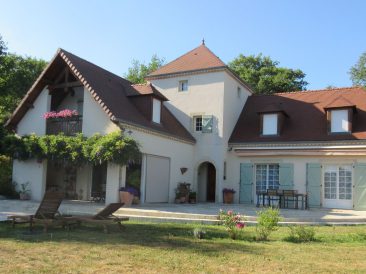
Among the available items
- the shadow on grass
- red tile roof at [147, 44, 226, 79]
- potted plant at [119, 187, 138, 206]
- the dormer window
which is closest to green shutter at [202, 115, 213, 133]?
red tile roof at [147, 44, 226, 79]

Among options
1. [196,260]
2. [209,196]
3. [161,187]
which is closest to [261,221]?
[196,260]

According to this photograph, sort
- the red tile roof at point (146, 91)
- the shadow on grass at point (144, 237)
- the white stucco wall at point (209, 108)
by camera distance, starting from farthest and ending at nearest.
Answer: the white stucco wall at point (209, 108)
the red tile roof at point (146, 91)
the shadow on grass at point (144, 237)

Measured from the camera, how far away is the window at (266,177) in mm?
23250

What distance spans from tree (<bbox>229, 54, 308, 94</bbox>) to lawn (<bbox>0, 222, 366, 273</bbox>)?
93.2ft

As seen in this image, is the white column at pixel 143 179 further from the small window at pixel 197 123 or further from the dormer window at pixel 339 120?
the dormer window at pixel 339 120

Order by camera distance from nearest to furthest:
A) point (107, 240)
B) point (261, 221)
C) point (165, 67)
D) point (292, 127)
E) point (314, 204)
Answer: point (107, 240), point (261, 221), point (314, 204), point (292, 127), point (165, 67)

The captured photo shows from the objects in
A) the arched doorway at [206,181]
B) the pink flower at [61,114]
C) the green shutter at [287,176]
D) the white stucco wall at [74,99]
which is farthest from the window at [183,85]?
the pink flower at [61,114]

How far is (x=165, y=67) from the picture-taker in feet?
87.5

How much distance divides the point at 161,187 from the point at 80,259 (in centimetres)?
1421

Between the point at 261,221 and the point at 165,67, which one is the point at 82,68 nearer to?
the point at 165,67

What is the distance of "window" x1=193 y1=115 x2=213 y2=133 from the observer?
24.6 m

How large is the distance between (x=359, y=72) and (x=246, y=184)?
18.3 metres

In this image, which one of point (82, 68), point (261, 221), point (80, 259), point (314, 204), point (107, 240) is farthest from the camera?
point (314, 204)

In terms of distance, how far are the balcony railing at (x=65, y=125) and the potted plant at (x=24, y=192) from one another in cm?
286
